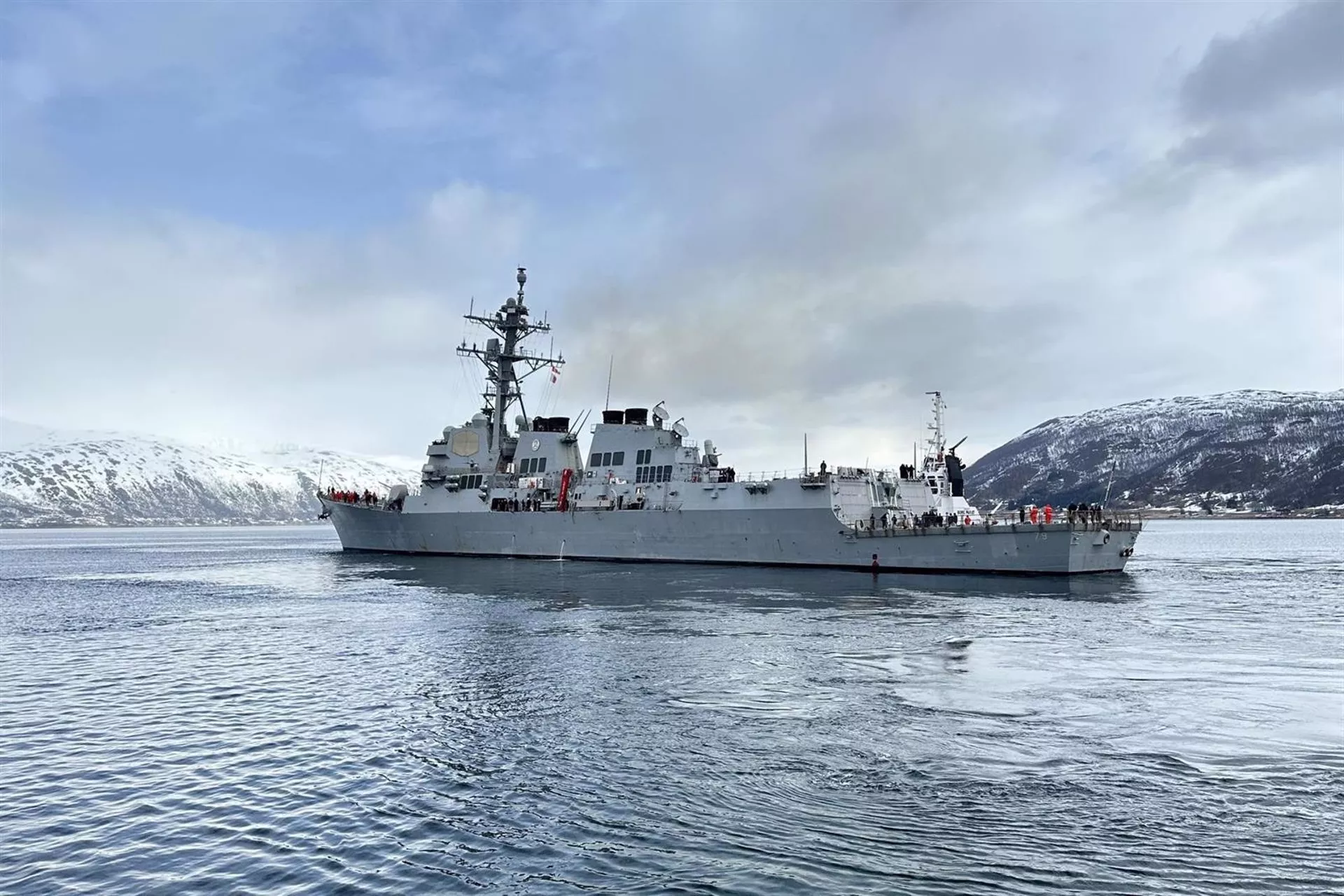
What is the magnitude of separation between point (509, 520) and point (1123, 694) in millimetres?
38541

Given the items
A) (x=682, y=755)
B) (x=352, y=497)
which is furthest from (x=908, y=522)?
(x=352, y=497)

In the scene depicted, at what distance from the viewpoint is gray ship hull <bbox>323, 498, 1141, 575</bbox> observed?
124 ft

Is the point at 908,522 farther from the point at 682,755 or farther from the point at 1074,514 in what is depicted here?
the point at 682,755

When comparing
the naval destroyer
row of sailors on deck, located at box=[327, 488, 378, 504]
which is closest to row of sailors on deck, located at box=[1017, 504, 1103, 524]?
the naval destroyer

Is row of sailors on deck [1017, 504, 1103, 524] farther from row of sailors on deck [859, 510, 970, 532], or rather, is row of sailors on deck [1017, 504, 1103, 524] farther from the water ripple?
the water ripple

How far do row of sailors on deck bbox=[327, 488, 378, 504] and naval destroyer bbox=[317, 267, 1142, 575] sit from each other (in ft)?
0.69

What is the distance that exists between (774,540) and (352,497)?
3288 cm

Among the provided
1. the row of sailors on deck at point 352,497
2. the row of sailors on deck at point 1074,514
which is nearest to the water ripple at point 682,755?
the row of sailors on deck at point 1074,514

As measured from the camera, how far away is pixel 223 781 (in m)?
11.0

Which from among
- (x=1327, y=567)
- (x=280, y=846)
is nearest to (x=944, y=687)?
(x=280, y=846)

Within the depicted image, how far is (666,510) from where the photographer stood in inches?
1740

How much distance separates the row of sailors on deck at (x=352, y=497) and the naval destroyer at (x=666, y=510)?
210 mm

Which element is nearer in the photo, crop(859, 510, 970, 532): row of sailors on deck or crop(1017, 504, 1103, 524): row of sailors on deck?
crop(1017, 504, 1103, 524): row of sailors on deck

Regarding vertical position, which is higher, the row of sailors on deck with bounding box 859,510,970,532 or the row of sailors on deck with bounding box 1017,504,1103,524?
the row of sailors on deck with bounding box 1017,504,1103,524
